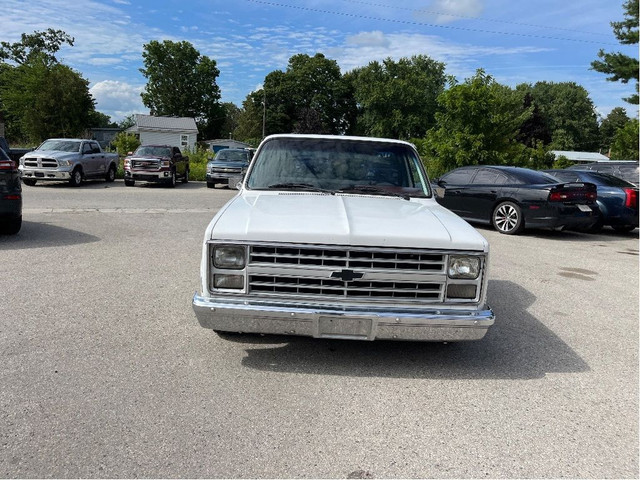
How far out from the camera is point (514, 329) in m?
5.27

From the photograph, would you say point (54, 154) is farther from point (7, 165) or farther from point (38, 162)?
point (7, 165)

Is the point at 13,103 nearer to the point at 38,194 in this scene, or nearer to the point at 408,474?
the point at 38,194

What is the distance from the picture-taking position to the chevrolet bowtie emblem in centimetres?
379

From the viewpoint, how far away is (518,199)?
11773 mm

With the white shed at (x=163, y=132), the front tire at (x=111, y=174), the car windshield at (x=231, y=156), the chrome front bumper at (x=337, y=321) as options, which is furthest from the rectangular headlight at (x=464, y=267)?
the white shed at (x=163, y=132)

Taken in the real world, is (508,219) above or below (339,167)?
below

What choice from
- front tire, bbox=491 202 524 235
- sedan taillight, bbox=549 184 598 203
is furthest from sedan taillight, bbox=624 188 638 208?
front tire, bbox=491 202 524 235

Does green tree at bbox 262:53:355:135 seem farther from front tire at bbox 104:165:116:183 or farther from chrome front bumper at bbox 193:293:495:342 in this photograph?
chrome front bumper at bbox 193:293:495:342

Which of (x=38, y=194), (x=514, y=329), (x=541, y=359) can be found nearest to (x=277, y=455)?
(x=541, y=359)

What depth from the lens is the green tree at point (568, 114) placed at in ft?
310

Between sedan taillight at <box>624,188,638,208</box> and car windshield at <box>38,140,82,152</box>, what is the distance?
18.9 metres

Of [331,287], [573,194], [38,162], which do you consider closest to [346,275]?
[331,287]

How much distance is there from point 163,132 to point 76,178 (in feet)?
152

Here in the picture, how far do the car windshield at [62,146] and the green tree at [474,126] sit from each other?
48.0 feet
